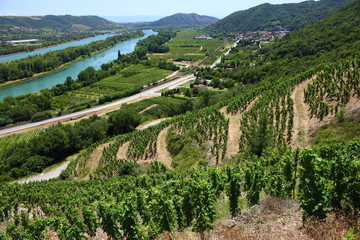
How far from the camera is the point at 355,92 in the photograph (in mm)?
24203

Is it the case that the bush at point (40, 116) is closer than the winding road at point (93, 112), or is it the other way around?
the winding road at point (93, 112)

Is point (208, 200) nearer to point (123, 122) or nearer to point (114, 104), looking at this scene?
point (123, 122)

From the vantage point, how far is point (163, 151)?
1252 inches

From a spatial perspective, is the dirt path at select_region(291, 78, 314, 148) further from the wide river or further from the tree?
the wide river

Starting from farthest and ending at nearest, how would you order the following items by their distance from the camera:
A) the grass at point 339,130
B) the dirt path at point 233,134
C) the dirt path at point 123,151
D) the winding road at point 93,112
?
the winding road at point 93,112
the dirt path at point 123,151
the dirt path at point 233,134
the grass at point 339,130

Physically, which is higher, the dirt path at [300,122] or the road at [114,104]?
the dirt path at [300,122]

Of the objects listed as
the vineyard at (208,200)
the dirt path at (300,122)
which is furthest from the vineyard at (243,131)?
the vineyard at (208,200)

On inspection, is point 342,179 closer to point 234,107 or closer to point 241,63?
point 234,107

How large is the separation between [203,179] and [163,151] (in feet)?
63.8

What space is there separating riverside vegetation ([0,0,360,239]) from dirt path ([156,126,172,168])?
557 millimetres

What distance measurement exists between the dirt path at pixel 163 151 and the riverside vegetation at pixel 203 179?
1.83ft

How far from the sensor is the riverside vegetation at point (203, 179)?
9.29 metres

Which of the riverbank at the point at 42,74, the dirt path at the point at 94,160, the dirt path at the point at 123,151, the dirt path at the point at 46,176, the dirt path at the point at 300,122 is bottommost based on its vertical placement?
the dirt path at the point at 46,176

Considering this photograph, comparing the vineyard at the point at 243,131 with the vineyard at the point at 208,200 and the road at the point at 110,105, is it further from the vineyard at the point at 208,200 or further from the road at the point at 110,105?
the road at the point at 110,105
